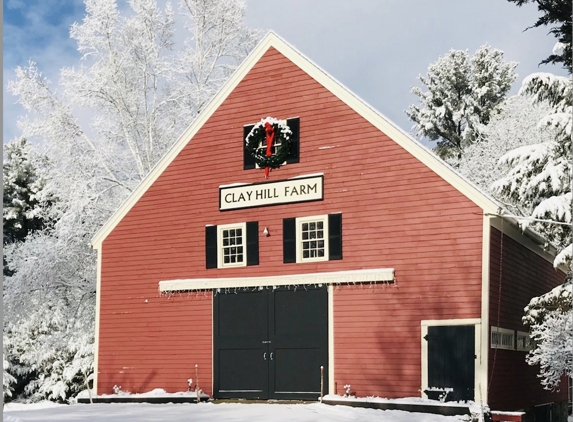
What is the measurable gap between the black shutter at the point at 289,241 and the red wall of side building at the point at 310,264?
16 cm

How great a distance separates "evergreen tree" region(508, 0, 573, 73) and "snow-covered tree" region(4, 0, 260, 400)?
55.1 feet

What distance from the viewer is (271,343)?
19891 millimetres

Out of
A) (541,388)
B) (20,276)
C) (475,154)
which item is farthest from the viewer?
(475,154)

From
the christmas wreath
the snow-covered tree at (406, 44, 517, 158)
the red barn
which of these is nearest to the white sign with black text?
the red barn

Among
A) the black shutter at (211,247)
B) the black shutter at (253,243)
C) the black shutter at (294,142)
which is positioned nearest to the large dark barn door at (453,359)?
the black shutter at (253,243)

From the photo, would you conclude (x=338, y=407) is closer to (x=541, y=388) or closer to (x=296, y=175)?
(x=296, y=175)

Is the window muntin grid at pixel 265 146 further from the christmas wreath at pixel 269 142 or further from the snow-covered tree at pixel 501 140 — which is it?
the snow-covered tree at pixel 501 140

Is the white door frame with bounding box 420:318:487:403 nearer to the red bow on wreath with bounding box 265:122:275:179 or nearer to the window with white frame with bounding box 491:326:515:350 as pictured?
the window with white frame with bounding box 491:326:515:350

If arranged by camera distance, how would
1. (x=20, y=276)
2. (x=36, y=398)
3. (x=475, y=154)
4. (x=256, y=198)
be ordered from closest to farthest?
(x=256, y=198)
(x=20, y=276)
(x=36, y=398)
(x=475, y=154)

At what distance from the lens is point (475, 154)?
123ft

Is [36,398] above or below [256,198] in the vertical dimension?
below

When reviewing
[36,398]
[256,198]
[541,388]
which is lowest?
[36,398]

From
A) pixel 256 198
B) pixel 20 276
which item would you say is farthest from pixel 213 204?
pixel 20 276

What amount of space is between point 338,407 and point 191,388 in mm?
4401
